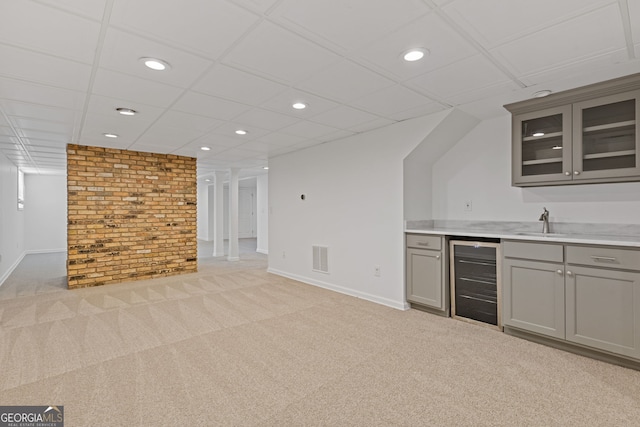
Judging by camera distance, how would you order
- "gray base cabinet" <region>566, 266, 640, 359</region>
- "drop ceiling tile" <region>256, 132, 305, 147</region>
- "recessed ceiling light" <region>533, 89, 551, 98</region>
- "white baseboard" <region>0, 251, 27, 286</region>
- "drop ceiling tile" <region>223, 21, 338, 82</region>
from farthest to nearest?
"white baseboard" <region>0, 251, 27, 286</region> < "drop ceiling tile" <region>256, 132, 305, 147</region> < "recessed ceiling light" <region>533, 89, 551, 98</region> < "gray base cabinet" <region>566, 266, 640, 359</region> < "drop ceiling tile" <region>223, 21, 338, 82</region>

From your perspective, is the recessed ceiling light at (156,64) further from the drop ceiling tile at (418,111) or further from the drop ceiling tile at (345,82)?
the drop ceiling tile at (418,111)

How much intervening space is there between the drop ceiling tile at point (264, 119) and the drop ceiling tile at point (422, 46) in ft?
4.95

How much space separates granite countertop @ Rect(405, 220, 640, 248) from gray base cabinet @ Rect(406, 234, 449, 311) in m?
0.14

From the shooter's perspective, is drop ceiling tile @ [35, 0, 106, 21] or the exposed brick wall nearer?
drop ceiling tile @ [35, 0, 106, 21]

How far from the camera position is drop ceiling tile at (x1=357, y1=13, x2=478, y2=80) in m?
1.97

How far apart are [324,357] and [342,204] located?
2548 millimetres

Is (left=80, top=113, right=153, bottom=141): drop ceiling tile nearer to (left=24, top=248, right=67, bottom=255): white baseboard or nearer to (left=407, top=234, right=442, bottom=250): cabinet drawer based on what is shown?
(left=407, top=234, right=442, bottom=250): cabinet drawer

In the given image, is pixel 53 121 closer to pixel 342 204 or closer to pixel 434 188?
pixel 342 204

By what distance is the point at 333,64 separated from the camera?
2.44 meters

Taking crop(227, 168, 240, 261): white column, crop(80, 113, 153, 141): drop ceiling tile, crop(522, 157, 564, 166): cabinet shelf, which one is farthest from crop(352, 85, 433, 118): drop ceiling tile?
crop(227, 168, 240, 261): white column

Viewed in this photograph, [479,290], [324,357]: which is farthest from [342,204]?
[324,357]

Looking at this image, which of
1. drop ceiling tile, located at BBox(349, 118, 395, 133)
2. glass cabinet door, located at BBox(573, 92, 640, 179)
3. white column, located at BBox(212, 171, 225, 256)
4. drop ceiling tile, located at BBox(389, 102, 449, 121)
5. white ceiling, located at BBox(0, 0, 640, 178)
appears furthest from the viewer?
white column, located at BBox(212, 171, 225, 256)

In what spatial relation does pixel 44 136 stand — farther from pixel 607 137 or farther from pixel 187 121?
pixel 607 137

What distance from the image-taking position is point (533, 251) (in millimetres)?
2934
